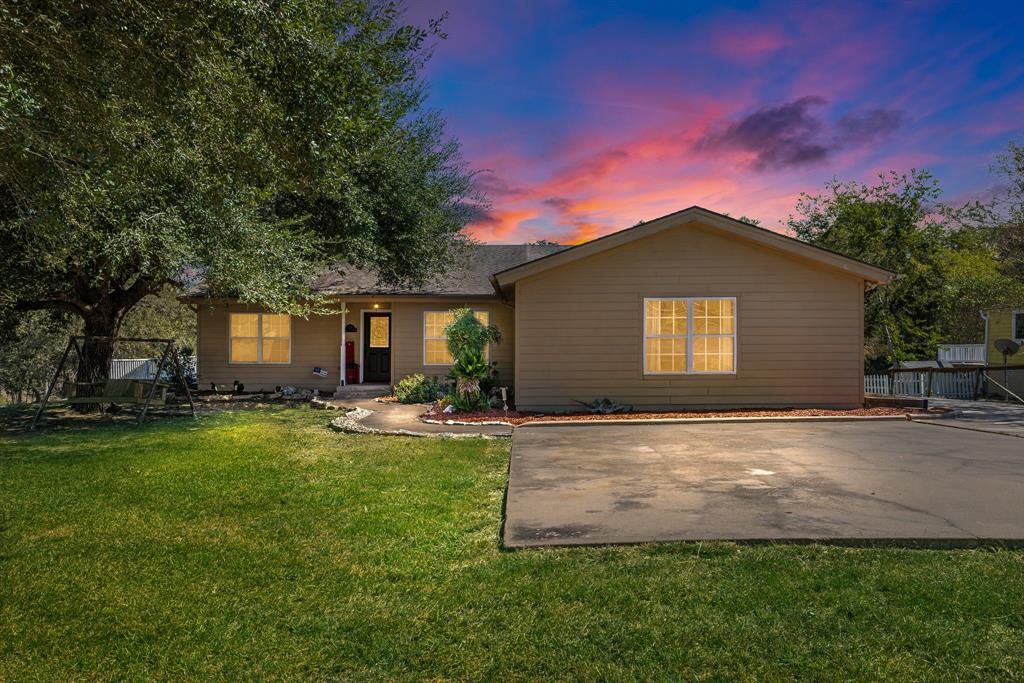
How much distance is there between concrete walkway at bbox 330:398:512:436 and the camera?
32.8 ft

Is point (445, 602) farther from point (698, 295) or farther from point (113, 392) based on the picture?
point (113, 392)

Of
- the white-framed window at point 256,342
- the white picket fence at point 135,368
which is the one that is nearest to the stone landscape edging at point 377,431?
the white-framed window at point 256,342

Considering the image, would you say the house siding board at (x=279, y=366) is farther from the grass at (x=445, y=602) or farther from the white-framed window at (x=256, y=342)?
the grass at (x=445, y=602)

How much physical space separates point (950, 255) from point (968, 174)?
4.53 m

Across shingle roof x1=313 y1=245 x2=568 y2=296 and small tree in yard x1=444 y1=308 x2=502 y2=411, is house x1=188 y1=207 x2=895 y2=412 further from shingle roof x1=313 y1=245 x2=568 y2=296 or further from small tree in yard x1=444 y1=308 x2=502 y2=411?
shingle roof x1=313 y1=245 x2=568 y2=296

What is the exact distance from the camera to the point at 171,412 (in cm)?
1380

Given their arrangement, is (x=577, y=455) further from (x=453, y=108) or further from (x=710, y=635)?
(x=453, y=108)

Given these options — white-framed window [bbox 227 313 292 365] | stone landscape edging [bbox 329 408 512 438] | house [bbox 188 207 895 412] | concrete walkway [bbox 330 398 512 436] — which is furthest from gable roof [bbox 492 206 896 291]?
white-framed window [bbox 227 313 292 365]

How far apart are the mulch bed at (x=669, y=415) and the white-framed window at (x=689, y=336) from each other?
3.34ft

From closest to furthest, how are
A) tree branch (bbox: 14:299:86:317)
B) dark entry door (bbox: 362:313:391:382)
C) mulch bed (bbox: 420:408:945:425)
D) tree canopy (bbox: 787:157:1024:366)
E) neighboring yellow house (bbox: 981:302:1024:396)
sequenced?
mulch bed (bbox: 420:408:945:425)
tree branch (bbox: 14:299:86:317)
dark entry door (bbox: 362:313:391:382)
tree canopy (bbox: 787:157:1024:366)
neighboring yellow house (bbox: 981:302:1024:396)

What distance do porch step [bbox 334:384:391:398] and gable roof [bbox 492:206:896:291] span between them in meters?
6.56

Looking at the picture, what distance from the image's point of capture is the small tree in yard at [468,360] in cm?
1273

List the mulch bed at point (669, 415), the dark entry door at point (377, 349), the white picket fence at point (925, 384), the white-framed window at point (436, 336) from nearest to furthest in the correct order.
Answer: the mulch bed at point (669, 415), the white-framed window at point (436, 336), the white picket fence at point (925, 384), the dark entry door at point (377, 349)

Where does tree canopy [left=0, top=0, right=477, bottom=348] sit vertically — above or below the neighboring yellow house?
above
